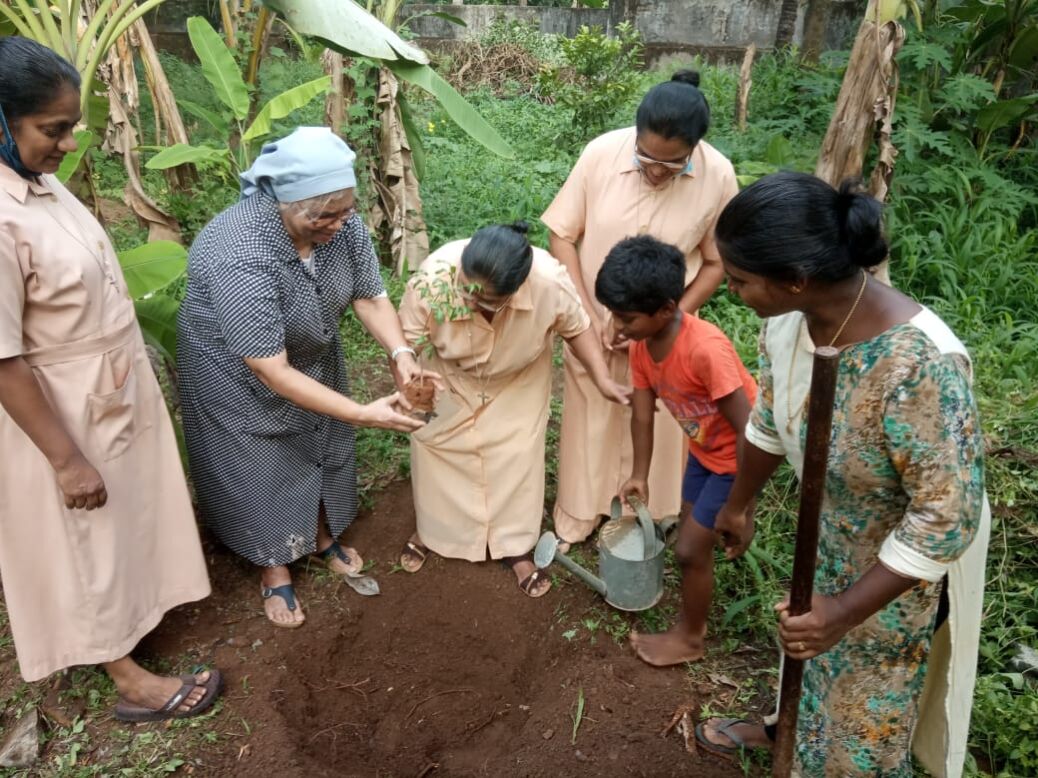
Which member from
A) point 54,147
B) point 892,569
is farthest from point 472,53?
point 892,569

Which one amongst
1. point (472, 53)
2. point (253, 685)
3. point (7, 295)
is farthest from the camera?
point (472, 53)

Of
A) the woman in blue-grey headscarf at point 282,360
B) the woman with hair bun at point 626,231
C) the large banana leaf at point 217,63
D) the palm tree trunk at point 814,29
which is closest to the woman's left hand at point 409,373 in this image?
the woman in blue-grey headscarf at point 282,360

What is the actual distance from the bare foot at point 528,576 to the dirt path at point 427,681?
1.6 inches

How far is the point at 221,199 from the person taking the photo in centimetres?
478

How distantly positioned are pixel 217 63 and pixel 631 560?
311 centimetres

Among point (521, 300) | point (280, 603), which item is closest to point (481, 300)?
point (521, 300)

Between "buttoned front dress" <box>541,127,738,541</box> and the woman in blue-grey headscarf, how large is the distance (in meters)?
0.74

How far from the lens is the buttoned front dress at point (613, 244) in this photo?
8.80 ft

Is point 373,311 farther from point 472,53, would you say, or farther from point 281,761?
point 472,53

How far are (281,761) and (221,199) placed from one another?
11.7 ft

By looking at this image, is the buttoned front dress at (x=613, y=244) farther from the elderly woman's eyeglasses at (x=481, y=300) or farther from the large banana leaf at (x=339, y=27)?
the large banana leaf at (x=339, y=27)

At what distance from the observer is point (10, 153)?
182cm

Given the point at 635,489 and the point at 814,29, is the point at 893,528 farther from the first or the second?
the point at 814,29

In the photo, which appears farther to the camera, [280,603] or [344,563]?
[344,563]
